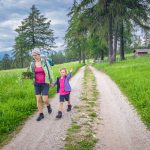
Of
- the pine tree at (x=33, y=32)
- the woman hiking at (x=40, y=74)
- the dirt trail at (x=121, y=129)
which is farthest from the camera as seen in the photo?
the pine tree at (x=33, y=32)

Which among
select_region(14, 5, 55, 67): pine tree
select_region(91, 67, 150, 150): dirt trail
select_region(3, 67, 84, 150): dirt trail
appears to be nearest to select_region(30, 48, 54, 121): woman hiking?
select_region(3, 67, 84, 150): dirt trail

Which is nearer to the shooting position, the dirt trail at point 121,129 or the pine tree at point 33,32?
the dirt trail at point 121,129

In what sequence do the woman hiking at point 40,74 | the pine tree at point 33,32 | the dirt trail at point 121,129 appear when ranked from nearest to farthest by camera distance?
1. the dirt trail at point 121,129
2. the woman hiking at point 40,74
3. the pine tree at point 33,32

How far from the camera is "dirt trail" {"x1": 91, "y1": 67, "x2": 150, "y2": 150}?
686 cm

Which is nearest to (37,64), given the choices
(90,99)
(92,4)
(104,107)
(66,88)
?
(66,88)

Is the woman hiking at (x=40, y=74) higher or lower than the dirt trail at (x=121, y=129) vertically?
higher

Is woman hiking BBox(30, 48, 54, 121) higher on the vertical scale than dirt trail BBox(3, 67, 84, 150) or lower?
higher

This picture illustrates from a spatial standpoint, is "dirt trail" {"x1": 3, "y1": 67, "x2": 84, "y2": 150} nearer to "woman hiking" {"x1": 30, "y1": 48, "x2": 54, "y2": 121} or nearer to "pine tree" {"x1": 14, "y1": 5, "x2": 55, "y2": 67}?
"woman hiking" {"x1": 30, "y1": 48, "x2": 54, "y2": 121}

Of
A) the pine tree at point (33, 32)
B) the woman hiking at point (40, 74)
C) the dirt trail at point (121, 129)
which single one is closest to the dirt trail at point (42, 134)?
the woman hiking at point (40, 74)

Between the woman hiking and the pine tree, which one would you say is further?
the pine tree

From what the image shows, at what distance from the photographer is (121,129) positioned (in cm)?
818

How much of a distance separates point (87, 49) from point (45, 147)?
69473 millimetres

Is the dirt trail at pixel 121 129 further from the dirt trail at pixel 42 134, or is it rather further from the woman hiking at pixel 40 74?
the woman hiking at pixel 40 74

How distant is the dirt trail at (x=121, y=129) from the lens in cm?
686
